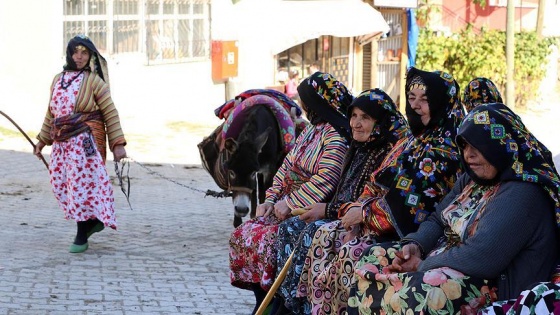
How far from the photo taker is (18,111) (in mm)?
16906

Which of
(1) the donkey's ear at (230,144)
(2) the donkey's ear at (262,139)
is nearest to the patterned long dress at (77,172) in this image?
(1) the donkey's ear at (230,144)

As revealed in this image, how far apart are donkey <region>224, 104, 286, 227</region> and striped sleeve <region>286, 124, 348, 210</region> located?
220cm

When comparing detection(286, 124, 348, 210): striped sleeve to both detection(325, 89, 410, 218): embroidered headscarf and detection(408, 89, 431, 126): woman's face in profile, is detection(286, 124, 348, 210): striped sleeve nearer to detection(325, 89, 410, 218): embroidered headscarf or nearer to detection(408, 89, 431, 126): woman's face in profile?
detection(325, 89, 410, 218): embroidered headscarf

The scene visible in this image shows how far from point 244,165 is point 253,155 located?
0.12 metres

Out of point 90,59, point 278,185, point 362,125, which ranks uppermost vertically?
point 90,59

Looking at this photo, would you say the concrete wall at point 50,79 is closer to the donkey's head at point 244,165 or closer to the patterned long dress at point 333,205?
the donkey's head at point 244,165

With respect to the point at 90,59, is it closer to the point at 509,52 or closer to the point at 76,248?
the point at 76,248

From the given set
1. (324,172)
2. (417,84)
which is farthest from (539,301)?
(324,172)

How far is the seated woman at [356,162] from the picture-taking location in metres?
5.81

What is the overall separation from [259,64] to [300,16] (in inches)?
63.6

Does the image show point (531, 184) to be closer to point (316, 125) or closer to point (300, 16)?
point (316, 125)

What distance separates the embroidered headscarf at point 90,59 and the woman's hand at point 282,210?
8.89 ft

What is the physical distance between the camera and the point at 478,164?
452cm

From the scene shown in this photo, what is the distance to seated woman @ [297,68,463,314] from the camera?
520cm
